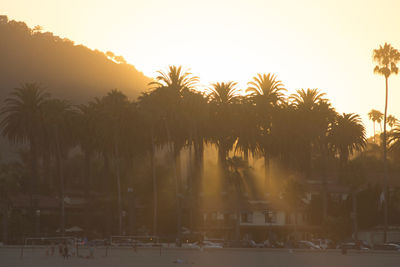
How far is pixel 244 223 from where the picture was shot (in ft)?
427

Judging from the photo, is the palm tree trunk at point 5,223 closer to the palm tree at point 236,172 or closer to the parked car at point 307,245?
the palm tree at point 236,172

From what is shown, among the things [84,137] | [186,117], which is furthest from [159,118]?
[84,137]

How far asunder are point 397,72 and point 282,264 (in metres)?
64.9

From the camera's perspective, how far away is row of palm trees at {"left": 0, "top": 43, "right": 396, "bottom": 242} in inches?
5069

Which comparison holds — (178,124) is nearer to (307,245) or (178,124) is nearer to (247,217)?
(247,217)

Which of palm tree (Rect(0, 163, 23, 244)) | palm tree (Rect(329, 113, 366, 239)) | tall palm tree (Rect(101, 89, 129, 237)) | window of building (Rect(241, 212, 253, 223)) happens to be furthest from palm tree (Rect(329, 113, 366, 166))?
palm tree (Rect(0, 163, 23, 244))

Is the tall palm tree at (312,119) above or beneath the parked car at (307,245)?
above

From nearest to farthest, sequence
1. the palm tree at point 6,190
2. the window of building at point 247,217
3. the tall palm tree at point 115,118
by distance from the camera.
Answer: the palm tree at point 6,190, the window of building at point 247,217, the tall palm tree at point 115,118

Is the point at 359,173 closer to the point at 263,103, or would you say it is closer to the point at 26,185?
the point at 263,103

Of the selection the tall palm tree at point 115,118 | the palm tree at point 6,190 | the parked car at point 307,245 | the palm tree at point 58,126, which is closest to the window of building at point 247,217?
the tall palm tree at point 115,118

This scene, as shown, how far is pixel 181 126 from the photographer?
130 metres

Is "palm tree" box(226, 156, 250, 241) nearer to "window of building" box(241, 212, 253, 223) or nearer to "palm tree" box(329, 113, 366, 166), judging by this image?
"window of building" box(241, 212, 253, 223)

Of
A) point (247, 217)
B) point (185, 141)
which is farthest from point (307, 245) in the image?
point (185, 141)

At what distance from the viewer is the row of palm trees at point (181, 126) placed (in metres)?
129
